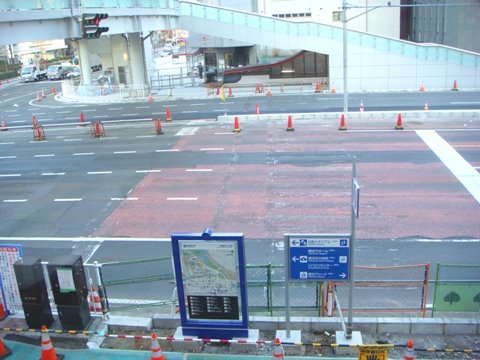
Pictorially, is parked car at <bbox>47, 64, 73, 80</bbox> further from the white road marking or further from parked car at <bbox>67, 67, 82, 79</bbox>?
the white road marking

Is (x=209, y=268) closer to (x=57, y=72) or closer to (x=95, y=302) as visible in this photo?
(x=95, y=302)

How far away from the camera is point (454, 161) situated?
19.1 metres

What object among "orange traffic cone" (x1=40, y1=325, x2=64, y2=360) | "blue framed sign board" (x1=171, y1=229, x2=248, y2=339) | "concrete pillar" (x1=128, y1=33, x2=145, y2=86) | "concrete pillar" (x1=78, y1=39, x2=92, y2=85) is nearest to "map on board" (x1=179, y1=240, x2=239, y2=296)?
"blue framed sign board" (x1=171, y1=229, x2=248, y2=339)

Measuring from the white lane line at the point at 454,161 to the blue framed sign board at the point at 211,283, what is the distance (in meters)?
10.3

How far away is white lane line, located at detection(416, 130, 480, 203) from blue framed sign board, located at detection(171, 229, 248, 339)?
1025 centimetres

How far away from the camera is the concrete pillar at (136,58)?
44.9m

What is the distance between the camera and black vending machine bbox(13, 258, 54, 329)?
8.77 metres

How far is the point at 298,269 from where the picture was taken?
26.2 ft

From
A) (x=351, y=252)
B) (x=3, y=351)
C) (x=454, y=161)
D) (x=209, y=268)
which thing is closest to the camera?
(x=351, y=252)

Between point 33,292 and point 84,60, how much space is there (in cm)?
3575

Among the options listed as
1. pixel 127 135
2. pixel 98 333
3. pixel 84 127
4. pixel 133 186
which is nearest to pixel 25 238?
pixel 133 186

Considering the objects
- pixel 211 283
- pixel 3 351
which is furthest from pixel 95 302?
pixel 211 283

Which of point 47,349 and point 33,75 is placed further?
point 33,75

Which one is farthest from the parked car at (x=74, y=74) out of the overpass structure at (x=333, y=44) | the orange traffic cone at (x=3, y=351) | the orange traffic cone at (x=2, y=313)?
the orange traffic cone at (x=3, y=351)
